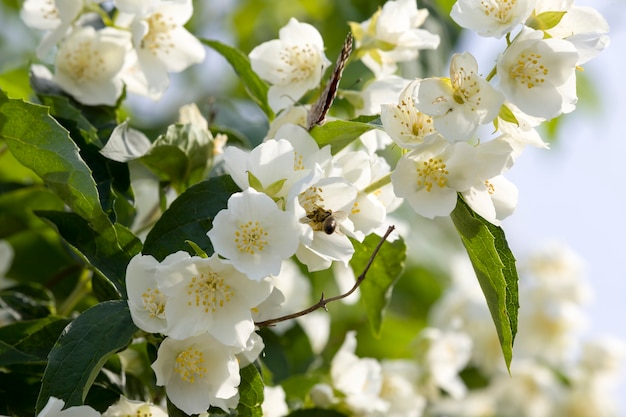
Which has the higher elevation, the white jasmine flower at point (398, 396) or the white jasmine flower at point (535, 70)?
the white jasmine flower at point (535, 70)

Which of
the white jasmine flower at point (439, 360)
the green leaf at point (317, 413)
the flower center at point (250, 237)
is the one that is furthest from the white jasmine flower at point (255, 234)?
the white jasmine flower at point (439, 360)

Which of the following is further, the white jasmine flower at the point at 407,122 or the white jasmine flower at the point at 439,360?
the white jasmine flower at the point at 439,360

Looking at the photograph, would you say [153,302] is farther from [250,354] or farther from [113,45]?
[113,45]

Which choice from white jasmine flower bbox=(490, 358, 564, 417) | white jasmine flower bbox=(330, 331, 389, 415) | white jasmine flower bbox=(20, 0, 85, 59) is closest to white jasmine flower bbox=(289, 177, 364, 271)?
white jasmine flower bbox=(330, 331, 389, 415)

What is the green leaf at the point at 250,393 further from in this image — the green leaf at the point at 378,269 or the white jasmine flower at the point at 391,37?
the white jasmine flower at the point at 391,37

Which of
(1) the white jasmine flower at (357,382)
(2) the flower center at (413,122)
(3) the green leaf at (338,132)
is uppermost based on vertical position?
(2) the flower center at (413,122)

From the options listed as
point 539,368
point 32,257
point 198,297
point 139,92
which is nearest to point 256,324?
point 198,297

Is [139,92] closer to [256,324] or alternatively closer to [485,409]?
[256,324]
